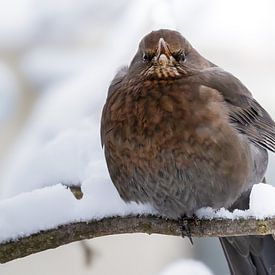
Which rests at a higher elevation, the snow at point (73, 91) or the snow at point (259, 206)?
the snow at point (73, 91)

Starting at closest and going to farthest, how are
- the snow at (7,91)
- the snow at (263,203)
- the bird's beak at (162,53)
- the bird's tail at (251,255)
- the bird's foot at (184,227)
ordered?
the snow at (263,203) → the bird's foot at (184,227) → the bird's beak at (162,53) → the bird's tail at (251,255) → the snow at (7,91)

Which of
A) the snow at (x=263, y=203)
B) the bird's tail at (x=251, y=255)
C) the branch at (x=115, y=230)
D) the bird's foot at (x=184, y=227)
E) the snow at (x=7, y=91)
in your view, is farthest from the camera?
the snow at (x=7, y=91)

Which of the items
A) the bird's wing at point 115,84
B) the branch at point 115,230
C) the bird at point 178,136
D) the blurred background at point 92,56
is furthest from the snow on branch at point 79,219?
the blurred background at point 92,56

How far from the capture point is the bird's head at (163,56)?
389 cm

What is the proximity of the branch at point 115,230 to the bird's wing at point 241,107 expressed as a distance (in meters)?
0.52

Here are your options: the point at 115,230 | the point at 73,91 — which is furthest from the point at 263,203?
the point at 73,91

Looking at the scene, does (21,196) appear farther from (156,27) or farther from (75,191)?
(156,27)

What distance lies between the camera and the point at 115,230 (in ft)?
11.2

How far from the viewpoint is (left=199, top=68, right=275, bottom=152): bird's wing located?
3.95 meters

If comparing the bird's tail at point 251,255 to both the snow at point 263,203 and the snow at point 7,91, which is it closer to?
the snow at point 263,203

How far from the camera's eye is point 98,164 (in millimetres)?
3873

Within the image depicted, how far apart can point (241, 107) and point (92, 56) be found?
4.81 ft

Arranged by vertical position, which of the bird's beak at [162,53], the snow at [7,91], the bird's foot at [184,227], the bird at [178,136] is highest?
the snow at [7,91]

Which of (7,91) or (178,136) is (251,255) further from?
(7,91)
